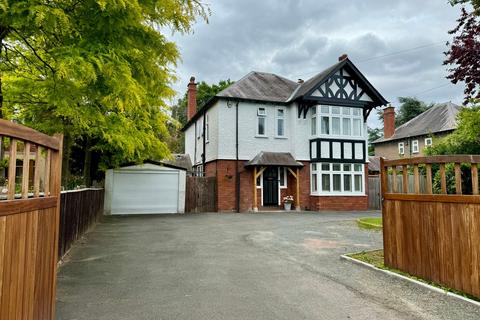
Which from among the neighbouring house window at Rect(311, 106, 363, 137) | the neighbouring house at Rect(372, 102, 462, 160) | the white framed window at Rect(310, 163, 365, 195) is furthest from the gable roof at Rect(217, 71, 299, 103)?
the neighbouring house at Rect(372, 102, 462, 160)

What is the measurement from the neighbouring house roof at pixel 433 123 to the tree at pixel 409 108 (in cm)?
1296

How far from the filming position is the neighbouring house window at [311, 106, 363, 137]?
19.5 meters

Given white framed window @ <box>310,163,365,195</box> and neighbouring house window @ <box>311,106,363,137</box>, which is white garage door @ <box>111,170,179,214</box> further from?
neighbouring house window @ <box>311,106,363,137</box>

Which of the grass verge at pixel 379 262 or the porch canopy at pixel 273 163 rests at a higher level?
the porch canopy at pixel 273 163

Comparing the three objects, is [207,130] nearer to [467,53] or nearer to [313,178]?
[313,178]

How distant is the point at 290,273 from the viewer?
575 cm

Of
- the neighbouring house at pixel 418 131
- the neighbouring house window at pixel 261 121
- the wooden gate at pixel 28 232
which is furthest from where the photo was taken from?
the neighbouring house at pixel 418 131

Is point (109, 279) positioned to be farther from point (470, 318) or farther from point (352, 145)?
point (352, 145)

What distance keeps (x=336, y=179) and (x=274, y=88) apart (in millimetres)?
6684

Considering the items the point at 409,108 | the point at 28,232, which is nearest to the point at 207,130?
the point at 28,232

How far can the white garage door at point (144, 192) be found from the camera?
17.1 metres

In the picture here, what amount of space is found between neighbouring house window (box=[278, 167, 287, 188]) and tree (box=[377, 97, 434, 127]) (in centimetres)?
3428

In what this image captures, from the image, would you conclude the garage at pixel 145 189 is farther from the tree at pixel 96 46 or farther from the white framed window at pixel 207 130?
the tree at pixel 96 46

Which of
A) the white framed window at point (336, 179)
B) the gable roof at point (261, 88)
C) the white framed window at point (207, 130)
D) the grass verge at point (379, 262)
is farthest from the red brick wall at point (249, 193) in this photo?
the grass verge at point (379, 262)
